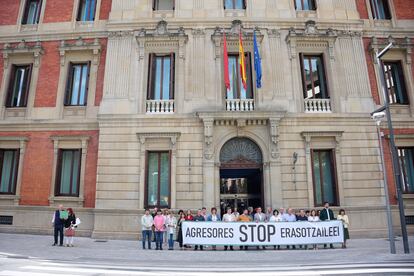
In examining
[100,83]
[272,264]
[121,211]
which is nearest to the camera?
[272,264]

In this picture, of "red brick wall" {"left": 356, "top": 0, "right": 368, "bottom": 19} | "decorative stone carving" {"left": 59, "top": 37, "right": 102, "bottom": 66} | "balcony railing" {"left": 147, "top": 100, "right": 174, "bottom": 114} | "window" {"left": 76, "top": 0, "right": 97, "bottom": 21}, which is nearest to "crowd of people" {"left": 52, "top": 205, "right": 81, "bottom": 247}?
"balcony railing" {"left": 147, "top": 100, "right": 174, "bottom": 114}

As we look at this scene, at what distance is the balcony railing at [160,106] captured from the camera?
1706 centimetres

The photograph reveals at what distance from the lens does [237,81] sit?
57.7 feet

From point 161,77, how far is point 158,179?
5.93m

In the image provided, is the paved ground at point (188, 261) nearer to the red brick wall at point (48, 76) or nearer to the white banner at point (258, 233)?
the white banner at point (258, 233)

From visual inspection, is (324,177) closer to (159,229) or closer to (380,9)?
(159,229)

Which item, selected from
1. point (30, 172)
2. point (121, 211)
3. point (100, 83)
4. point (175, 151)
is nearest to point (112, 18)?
point (100, 83)

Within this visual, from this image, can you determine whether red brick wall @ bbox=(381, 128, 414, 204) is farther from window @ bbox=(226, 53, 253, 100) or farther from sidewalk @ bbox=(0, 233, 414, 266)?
window @ bbox=(226, 53, 253, 100)

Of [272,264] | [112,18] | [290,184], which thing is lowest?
[272,264]

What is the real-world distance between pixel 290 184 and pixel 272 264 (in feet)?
24.2

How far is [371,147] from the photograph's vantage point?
54.3ft

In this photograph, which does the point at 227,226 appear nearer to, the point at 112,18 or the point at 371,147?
the point at 371,147

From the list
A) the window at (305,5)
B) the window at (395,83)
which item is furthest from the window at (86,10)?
the window at (395,83)

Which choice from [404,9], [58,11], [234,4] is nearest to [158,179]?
[234,4]
